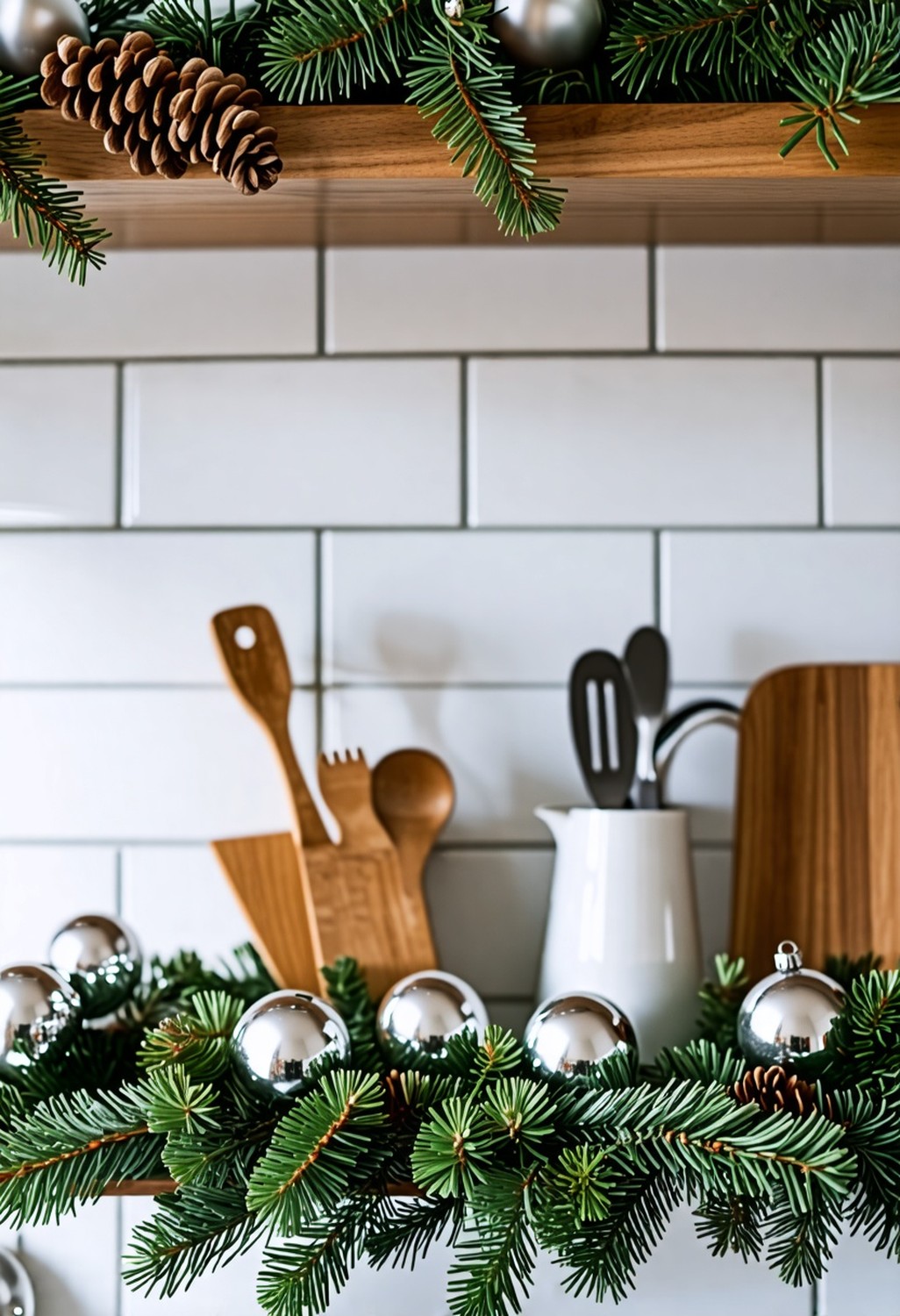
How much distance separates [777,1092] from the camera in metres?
0.53

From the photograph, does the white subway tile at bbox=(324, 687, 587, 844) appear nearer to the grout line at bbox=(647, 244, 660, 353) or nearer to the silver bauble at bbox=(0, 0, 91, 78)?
the grout line at bbox=(647, 244, 660, 353)

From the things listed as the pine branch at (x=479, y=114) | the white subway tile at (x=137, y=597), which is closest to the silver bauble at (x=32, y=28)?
the pine branch at (x=479, y=114)

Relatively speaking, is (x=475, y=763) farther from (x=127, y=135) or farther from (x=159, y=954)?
(x=127, y=135)

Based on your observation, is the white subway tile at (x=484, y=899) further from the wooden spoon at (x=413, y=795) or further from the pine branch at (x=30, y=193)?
the pine branch at (x=30, y=193)

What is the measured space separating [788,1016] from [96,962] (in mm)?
375

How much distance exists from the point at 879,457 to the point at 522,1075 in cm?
46

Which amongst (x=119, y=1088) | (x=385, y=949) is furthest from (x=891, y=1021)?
(x=119, y=1088)

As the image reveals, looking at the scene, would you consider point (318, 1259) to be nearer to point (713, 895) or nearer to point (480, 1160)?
point (480, 1160)

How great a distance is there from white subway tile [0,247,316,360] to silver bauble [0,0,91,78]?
0.22 meters

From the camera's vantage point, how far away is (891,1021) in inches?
22.1

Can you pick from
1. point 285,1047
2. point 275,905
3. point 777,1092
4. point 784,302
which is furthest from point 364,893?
point 784,302

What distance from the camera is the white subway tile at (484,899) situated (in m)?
0.76

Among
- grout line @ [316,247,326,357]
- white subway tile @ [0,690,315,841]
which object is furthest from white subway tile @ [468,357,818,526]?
white subway tile @ [0,690,315,841]

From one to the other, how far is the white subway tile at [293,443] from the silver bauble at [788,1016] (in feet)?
1.18
